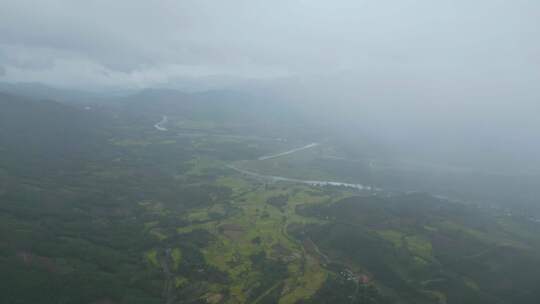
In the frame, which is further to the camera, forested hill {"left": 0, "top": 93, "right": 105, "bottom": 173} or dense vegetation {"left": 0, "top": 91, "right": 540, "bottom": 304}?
forested hill {"left": 0, "top": 93, "right": 105, "bottom": 173}

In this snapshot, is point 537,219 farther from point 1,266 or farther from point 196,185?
point 1,266

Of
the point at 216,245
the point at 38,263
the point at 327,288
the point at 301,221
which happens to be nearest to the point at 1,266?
the point at 38,263

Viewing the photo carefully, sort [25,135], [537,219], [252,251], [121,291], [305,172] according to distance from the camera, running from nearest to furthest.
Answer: [121,291]
[252,251]
[537,219]
[25,135]
[305,172]

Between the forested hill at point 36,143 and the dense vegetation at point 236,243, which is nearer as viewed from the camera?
the dense vegetation at point 236,243

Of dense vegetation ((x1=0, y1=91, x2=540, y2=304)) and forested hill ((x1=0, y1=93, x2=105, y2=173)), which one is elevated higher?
forested hill ((x1=0, y1=93, x2=105, y2=173))

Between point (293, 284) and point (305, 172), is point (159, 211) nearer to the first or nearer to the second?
point (293, 284)

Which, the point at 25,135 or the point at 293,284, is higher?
the point at 25,135

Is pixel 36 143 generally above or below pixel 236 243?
above

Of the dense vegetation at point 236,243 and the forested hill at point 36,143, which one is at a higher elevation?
the forested hill at point 36,143

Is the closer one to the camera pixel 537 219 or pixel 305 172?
pixel 537 219

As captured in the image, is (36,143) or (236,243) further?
(36,143)

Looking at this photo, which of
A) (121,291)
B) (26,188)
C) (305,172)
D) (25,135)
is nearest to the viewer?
(121,291)
